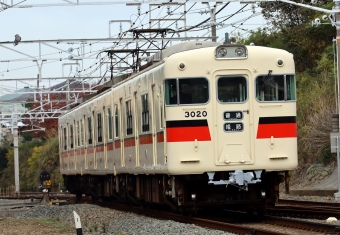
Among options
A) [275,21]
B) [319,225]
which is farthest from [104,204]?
[275,21]

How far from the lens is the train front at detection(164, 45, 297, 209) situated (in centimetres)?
1423

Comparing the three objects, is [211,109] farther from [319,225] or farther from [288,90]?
[319,225]

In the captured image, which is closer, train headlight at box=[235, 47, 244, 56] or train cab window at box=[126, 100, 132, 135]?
train headlight at box=[235, 47, 244, 56]

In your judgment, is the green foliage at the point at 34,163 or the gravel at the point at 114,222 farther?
the green foliage at the point at 34,163

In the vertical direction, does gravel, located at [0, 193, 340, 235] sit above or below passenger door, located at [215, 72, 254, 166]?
below

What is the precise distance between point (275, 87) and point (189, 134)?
1.70 metres

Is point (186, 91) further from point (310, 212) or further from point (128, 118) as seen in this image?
point (128, 118)

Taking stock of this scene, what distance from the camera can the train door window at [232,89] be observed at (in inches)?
570

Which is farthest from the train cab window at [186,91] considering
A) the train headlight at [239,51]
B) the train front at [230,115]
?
the train headlight at [239,51]

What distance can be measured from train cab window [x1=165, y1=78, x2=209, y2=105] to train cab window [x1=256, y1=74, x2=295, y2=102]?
91 centimetres

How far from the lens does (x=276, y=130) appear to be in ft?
47.3

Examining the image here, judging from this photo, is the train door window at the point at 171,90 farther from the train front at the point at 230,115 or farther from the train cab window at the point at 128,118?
the train cab window at the point at 128,118

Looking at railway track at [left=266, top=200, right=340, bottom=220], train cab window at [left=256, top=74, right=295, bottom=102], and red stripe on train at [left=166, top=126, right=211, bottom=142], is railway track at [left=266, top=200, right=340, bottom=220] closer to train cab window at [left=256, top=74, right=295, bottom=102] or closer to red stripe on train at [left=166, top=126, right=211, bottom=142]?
train cab window at [left=256, top=74, right=295, bottom=102]

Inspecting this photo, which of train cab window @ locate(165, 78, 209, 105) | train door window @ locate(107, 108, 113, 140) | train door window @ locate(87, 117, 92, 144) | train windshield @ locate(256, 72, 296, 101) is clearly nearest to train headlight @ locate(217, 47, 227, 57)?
train cab window @ locate(165, 78, 209, 105)
